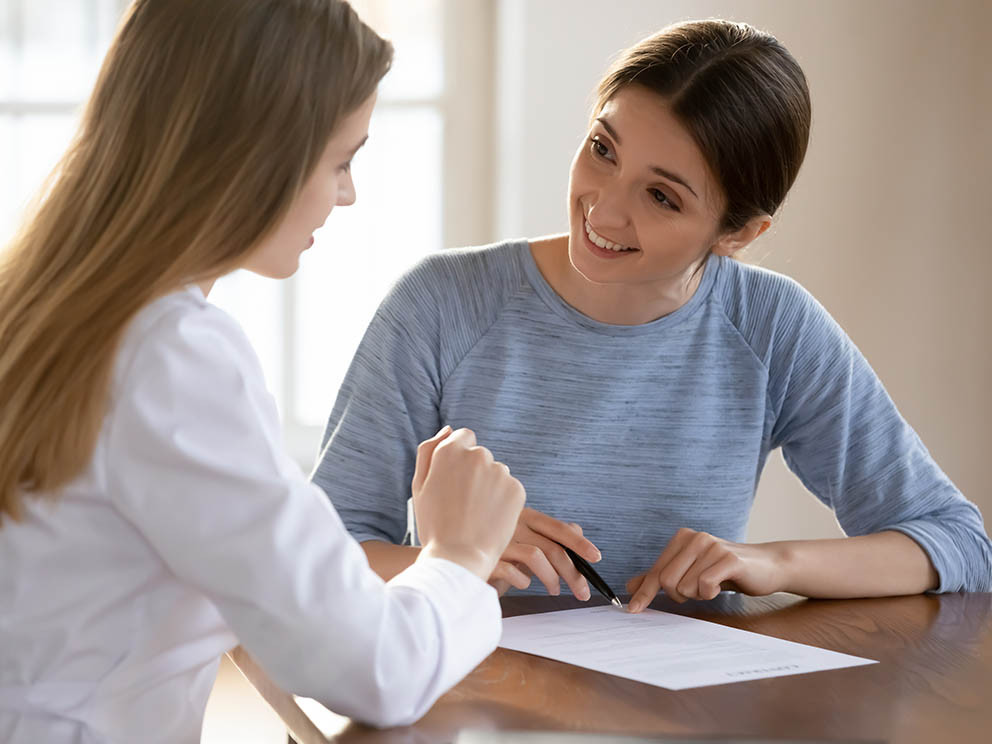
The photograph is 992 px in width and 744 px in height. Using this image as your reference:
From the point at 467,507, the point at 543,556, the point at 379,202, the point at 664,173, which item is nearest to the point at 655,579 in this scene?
the point at 543,556

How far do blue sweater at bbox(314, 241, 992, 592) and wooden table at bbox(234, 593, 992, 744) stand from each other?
416 millimetres

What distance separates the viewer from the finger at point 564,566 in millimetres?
1250

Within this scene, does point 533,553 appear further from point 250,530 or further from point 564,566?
point 250,530

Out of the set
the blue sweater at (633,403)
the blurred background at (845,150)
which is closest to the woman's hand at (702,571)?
the blue sweater at (633,403)

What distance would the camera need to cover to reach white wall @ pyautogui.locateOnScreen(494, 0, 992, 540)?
3.10 meters

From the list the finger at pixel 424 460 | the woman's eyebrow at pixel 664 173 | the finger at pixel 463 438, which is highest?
the woman's eyebrow at pixel 664 173

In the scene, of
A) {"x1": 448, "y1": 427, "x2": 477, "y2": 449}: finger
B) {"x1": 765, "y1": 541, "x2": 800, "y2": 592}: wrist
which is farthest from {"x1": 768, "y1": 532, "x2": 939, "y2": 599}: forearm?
{"x1": 448, "y1": 427, "x2": 477, "y2": 449}: finger

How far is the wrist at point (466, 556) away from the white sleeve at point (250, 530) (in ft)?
0.34

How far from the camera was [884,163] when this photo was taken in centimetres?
313

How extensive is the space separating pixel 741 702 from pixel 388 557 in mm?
527

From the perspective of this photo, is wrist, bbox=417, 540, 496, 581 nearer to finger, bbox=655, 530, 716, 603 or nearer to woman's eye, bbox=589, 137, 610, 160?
finger, bbox=655, 530, 716, 603

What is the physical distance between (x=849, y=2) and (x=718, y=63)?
1.90 meters

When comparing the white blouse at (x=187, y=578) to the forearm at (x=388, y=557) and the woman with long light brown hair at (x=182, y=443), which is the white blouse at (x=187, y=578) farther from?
the forearm at (x=388, y=557)

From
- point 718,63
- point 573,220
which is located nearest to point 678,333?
point 573,220
